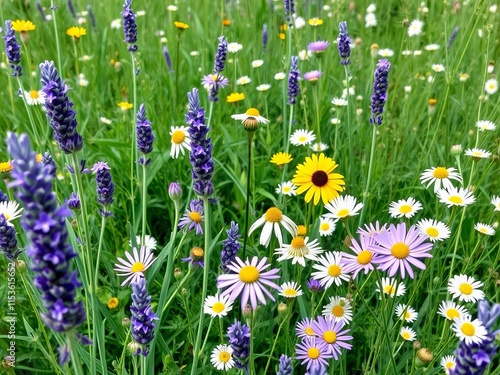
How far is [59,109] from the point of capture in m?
1.43

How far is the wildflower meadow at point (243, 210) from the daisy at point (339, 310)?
0.01 m

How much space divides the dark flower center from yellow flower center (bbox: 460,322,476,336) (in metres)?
0.77

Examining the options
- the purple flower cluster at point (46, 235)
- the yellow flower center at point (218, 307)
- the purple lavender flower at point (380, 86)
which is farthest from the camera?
the purple lavender flower at point (380, 86)

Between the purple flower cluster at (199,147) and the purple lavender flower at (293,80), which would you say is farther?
the purple lavender flower at (293,80)

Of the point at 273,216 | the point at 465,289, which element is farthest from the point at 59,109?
the point at 465,289

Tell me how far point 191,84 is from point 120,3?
2171mm

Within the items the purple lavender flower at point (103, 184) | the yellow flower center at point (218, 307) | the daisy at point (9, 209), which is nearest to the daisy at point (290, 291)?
the yellow flower center at point (218, 307)

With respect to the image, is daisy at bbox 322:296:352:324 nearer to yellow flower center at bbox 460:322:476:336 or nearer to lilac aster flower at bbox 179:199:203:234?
yellow flower center at bbox 460:322:476:336

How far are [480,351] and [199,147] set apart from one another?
3.13 ft

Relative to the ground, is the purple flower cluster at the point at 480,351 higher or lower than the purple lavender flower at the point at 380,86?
Answer: lower

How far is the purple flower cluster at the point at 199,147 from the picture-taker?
4.99ft

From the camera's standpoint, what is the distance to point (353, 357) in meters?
2.22

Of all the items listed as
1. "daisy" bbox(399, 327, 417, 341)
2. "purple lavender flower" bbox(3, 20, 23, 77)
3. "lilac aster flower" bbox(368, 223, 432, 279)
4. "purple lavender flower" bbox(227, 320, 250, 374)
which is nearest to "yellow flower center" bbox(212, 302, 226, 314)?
"purple lavender flower" bbox(227, 320, 250, 374)

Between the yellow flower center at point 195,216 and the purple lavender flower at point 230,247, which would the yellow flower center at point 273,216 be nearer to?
the purple lavender flower at point 230,247
